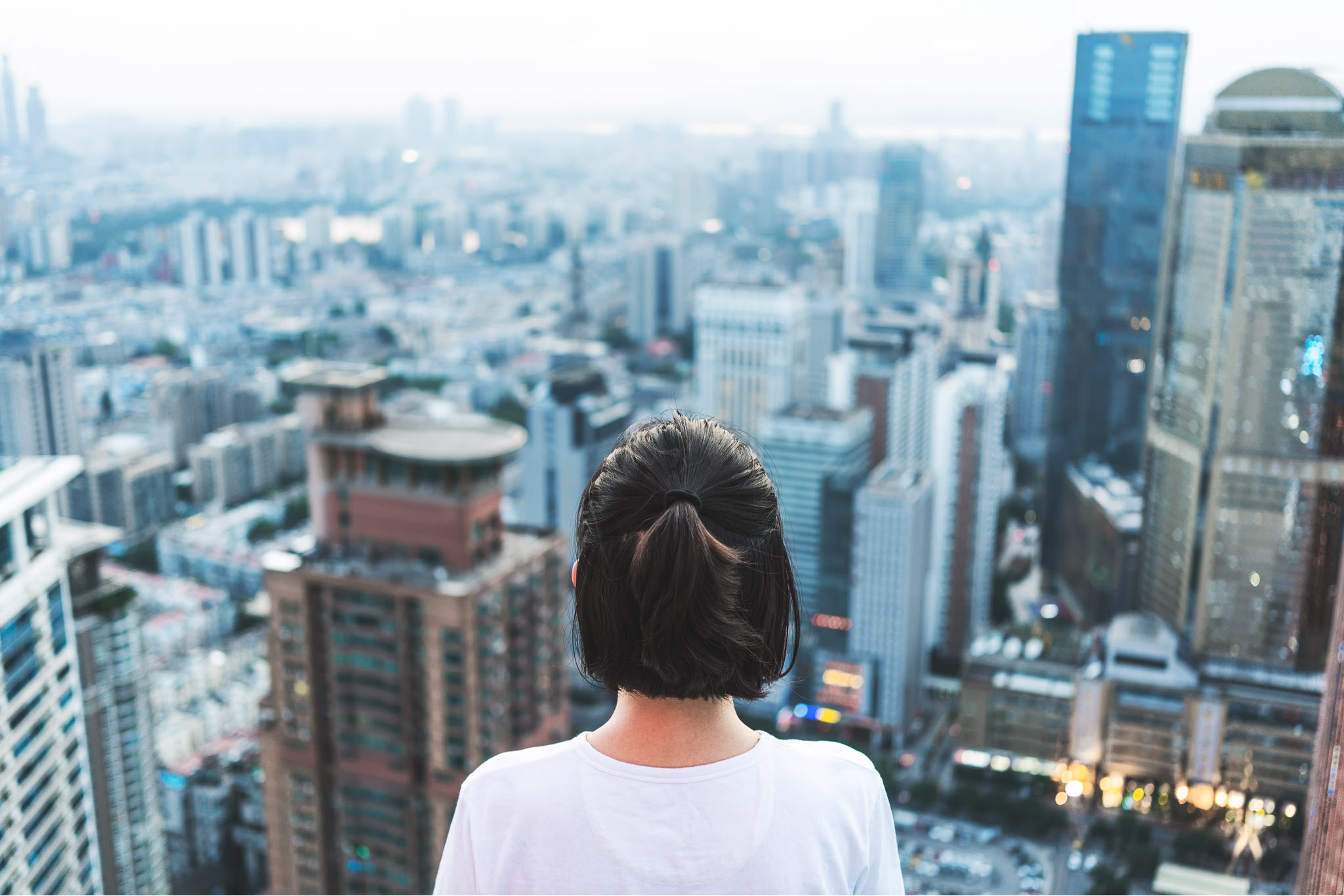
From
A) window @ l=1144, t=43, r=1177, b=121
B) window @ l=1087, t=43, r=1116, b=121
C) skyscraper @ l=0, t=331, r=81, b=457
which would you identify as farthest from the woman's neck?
window @ l=1087, t=43, r=1116, b=121

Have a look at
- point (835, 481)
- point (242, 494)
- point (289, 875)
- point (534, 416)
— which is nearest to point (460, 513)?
point (289, 875)

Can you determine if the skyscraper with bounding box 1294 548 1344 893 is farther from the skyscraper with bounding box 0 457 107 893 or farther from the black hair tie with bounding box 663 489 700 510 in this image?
the skyscraper with bounding box 0 457 107 893

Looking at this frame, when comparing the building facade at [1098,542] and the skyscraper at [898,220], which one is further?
the skyscraper at [898,220]

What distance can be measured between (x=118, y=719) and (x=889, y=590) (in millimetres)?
3596

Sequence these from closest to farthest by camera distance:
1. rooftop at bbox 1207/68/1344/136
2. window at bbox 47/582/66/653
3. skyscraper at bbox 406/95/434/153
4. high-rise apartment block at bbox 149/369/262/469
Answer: window at bbox 47/582/66/653 → rooftop at bbox 1207/68/1344/136 → high-rise apartment block at bbox 149/369/262/469 → skyscraper at bbox 406/95/434/153

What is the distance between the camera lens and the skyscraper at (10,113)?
364 centimetres

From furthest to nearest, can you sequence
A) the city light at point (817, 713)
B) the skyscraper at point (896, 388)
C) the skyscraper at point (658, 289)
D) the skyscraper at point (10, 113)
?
the skyscraper at point (658, 289) → the skyscraper at point (896, 388) → the city light at point (817, 713) → the skyscraper at point (10, 113)

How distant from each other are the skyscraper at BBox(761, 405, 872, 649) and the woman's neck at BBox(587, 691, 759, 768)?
5155mm

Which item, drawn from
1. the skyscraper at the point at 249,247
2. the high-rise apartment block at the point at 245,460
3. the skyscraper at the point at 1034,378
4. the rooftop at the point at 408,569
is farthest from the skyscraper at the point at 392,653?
the skyscraper at the point at 249,247

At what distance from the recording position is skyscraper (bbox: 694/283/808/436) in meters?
7.51

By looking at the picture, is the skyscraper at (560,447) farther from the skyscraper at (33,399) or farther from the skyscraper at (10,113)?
the skyscraper at (10,113)

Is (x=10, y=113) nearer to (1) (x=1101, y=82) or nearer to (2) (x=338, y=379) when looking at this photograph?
(2) (x=338, y=379)

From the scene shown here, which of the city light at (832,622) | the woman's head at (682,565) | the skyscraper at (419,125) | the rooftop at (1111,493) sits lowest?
the city light at (832,622)

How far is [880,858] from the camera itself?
1.30ft
